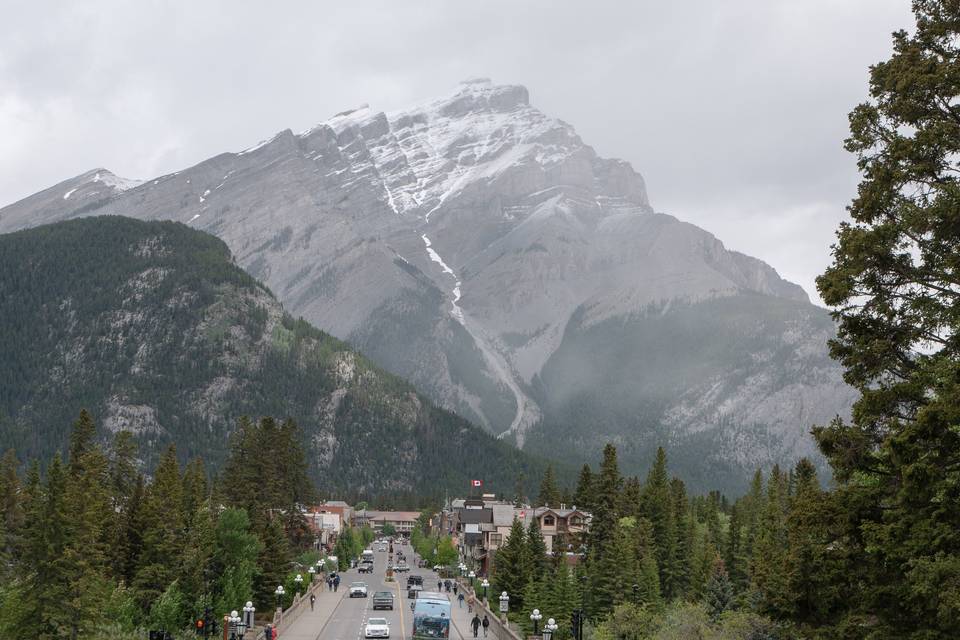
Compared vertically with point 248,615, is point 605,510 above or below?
above

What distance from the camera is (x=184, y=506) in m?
75.6

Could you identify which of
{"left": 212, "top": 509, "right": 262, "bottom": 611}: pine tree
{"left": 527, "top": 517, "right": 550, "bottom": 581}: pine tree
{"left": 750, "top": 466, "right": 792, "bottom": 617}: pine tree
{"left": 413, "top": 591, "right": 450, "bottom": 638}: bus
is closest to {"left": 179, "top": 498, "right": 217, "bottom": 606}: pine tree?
{"left": 212, "top": 509, "right": 262, "bottom": 611}: pine tree

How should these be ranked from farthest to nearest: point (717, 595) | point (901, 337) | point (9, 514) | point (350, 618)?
point (350, 618), point (9, 514), point (717, 595), point (901, 337)

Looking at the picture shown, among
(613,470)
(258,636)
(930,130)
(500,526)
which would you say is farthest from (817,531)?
(500,526)

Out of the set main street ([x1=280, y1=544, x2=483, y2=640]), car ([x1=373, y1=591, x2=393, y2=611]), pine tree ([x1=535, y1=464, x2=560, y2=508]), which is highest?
pine tree ([x1=535, y1=464, x2=560, y2=508])

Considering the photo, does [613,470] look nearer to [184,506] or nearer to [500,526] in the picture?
[184,506]

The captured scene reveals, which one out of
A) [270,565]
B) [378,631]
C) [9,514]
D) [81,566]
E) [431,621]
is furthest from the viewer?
[270,565]

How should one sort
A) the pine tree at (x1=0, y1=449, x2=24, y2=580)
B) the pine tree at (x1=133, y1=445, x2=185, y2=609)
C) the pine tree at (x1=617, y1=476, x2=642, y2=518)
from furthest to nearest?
the pine tree at (x1=617, y1=476, x2=642, y2=518)
the pine tree at (x1=0, y1=449, x2=24, y2=580)
the pine tree at (x1=133, y1=445, x2=185, y2=609)

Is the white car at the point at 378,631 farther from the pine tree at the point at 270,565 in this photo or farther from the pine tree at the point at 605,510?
the pine tree at the point at 605,510

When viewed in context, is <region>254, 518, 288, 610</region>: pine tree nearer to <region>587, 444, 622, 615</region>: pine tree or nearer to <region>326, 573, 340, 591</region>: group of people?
<region>587, 444, 622, 615</region>: pine tree

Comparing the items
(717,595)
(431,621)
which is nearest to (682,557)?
(717,595)

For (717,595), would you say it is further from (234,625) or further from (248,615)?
(234,625)

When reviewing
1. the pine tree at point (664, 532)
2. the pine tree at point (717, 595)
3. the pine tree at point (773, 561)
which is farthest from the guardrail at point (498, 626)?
the pine tree at point (773, 561)

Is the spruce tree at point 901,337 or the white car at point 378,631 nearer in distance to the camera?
the spruce tree at point 901,337
